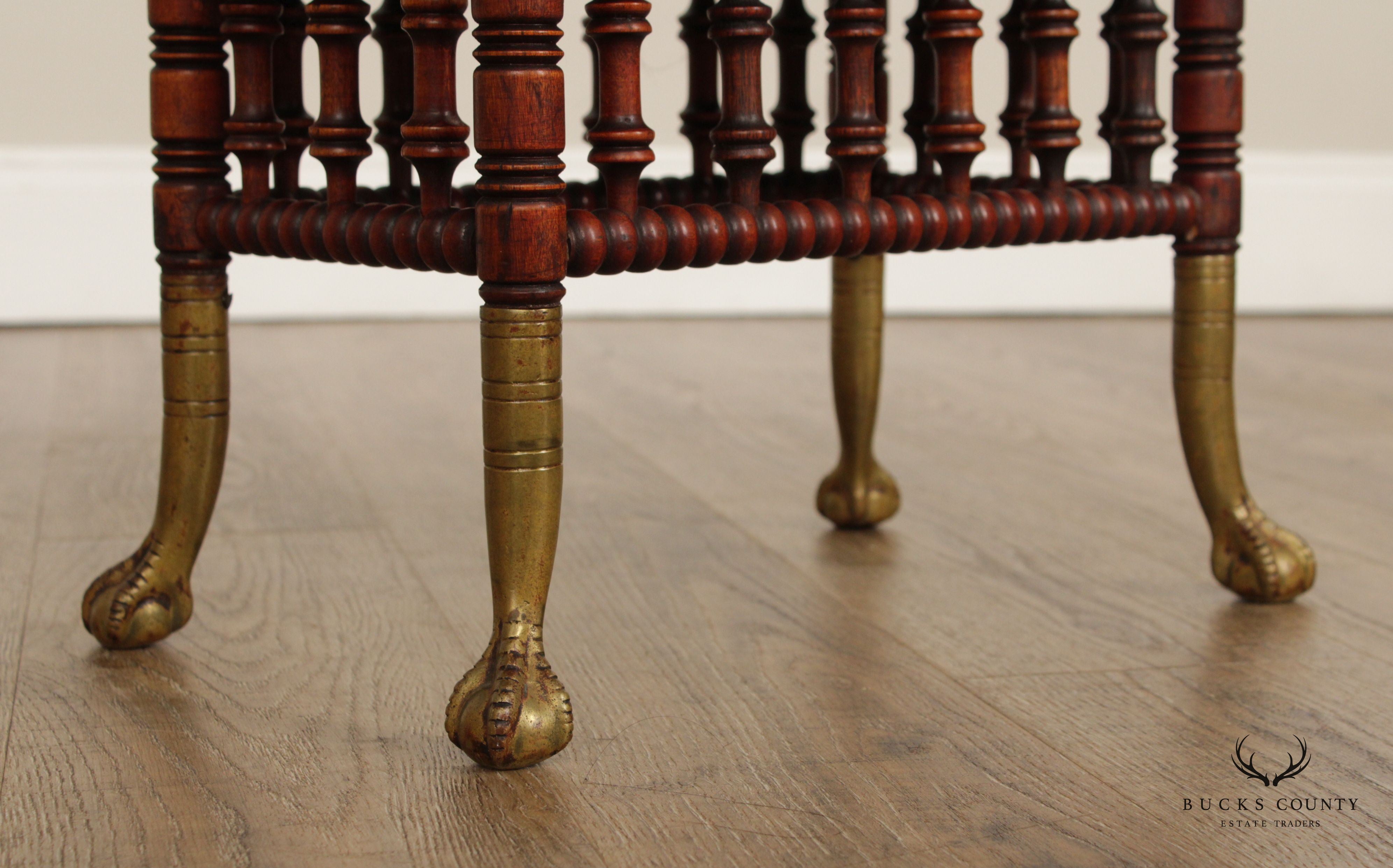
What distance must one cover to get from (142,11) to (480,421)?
4.49ft

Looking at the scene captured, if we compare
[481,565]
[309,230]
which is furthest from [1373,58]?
[309,230]

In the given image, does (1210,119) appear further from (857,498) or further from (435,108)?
(435,108)

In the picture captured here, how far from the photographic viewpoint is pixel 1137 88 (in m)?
1.12

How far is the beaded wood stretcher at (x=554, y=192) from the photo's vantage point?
83 cm

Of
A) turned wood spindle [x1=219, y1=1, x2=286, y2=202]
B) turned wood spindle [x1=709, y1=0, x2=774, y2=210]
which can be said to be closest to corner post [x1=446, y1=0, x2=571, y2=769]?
turned wood spindle [x1=709, y1=0, x2=774, y2=210]

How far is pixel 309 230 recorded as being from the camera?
93 cm

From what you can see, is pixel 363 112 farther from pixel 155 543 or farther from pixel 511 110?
pixel 511 110

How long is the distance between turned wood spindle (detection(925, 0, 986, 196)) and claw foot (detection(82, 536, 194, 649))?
1.88 feet

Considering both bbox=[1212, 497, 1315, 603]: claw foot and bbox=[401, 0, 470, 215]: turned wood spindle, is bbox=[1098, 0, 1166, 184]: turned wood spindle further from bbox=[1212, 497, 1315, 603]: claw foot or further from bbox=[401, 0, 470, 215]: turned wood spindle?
bbox=[401, 0, 470, 215]: turned wood spindle

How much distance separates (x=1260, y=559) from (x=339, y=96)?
0.71 m

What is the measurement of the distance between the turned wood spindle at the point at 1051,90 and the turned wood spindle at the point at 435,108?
0.42 m

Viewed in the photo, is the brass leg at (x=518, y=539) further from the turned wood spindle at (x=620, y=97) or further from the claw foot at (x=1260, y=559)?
the claw foot at (x=1260, y=559)

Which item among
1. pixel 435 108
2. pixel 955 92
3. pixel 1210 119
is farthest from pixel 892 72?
pixel 435 108

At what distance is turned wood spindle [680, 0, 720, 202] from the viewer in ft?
4.16
